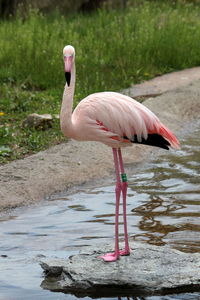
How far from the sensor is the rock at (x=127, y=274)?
421 centimetres

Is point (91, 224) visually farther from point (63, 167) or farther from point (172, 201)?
point (63, 167)

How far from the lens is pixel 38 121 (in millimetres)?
7766

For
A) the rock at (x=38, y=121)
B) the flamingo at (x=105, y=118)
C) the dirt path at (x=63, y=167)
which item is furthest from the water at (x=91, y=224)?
the rock at (x=38, y=121)

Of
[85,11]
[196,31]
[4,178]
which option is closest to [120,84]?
[196,31]

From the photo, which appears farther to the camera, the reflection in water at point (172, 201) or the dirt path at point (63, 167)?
the dirt path at point (63, 167)

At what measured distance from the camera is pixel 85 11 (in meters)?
15.4

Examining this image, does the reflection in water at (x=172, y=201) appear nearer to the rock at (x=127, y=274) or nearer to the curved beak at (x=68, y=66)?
the rock at (x=127, y=274)

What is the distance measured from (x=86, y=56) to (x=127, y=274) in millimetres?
6295

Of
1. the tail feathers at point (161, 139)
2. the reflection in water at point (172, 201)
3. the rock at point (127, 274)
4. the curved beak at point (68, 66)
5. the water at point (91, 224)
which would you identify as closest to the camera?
the rock at point (127, 274)

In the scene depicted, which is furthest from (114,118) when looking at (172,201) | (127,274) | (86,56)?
(86,56)

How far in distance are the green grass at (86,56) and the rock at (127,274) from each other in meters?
3.28

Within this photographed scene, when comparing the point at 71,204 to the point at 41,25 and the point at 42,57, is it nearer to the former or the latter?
the point at 42,57

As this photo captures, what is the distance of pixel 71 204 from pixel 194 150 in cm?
200

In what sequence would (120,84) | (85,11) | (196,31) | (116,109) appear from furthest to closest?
1. (85,11)
2. (196,31)
3. (120,84)
4. (116,109)
